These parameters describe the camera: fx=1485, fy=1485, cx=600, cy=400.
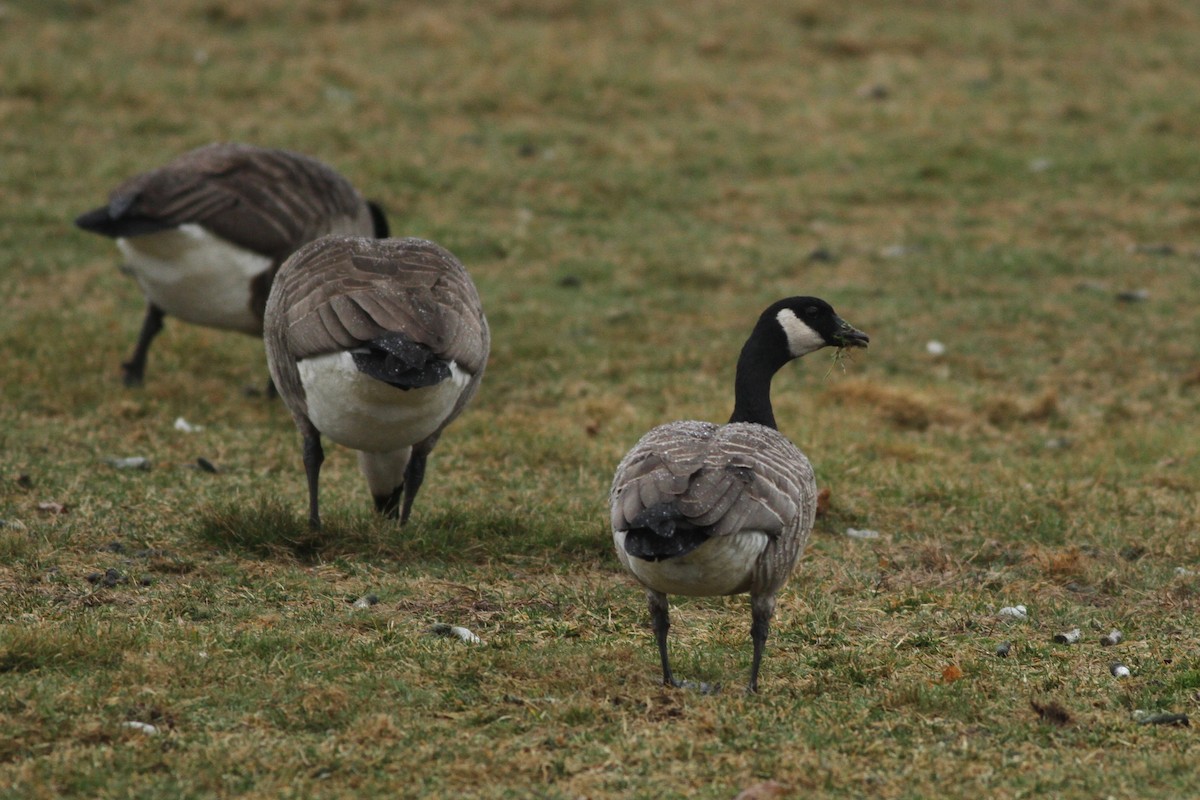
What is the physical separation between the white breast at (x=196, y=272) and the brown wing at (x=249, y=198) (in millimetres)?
85

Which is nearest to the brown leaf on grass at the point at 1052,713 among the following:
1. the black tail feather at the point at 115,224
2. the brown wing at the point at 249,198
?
the brown wing at the point at 249,198

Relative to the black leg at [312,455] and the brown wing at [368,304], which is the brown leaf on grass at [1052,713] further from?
the black leg at [312,455]

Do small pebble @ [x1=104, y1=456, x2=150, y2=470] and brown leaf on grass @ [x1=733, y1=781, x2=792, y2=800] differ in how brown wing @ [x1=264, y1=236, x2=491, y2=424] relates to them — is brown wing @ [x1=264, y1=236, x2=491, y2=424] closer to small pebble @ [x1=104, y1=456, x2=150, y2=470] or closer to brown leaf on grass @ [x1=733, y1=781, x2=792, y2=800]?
small pebble @ [x1=104, y1=456, x2=150, y2=470]

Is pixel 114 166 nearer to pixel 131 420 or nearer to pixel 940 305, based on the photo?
pixel 131 420

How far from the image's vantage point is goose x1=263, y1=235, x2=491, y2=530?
6.14 m

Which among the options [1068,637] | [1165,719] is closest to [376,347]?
[1068,637]

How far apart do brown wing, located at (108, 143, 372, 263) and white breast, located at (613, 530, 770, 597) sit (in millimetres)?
4947

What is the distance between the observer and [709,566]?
16.3 ft

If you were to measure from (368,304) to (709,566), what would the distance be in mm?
2125

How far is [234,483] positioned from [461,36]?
993cm

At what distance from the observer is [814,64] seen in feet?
54.9

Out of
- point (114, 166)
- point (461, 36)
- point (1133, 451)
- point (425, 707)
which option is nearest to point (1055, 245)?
point (1133, 451)

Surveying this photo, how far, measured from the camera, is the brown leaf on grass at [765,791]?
438cm

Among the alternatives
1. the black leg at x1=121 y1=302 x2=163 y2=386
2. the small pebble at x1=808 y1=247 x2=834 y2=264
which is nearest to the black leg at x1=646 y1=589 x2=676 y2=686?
the black leg at x1=121 y1=302 x2=163 y2=386
